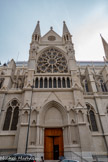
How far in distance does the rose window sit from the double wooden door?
1119 centimetres

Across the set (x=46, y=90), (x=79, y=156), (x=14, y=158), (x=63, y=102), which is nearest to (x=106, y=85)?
(x=63, y=102)

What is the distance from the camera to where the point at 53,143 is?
1385cm

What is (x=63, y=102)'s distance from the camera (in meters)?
15.9

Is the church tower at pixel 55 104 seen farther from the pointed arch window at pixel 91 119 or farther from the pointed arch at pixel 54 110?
the pointed arch window at pixel 91 119

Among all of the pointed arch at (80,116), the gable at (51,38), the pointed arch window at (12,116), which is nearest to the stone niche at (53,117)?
the pointed arch at (80,116)

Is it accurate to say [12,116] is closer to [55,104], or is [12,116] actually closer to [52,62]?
[55,104]

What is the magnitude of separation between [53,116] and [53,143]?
363 cm

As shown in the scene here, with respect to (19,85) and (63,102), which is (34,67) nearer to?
(19,85)

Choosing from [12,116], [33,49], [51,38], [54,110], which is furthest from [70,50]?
[12,116]

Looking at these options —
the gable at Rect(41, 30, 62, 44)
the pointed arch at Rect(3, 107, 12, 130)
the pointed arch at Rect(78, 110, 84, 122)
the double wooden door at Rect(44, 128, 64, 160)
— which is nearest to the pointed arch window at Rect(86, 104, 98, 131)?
the pointed arch at Rect(78, 110, 84, 122)

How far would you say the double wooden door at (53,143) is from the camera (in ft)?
42.8

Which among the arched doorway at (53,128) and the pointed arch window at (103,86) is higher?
the pointed arch window at (103,86)

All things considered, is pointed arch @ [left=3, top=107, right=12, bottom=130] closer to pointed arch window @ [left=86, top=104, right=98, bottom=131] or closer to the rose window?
the rose window

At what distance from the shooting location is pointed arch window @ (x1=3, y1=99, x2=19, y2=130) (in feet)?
48.1
